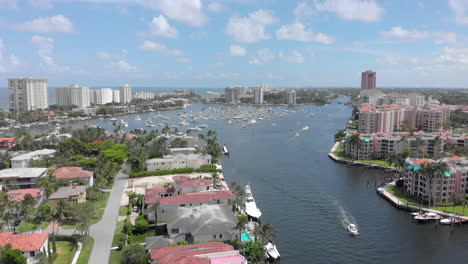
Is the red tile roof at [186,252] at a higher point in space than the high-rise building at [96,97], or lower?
lower

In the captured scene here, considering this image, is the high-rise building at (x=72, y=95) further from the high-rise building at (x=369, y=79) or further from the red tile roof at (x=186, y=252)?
the high-rise building at (x=369, y=79)

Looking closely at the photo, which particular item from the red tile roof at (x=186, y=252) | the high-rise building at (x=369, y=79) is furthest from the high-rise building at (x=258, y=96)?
the red tile roof at (x=186, y=252)

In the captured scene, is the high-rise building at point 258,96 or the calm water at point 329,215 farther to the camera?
the high-rise building at point 258,96

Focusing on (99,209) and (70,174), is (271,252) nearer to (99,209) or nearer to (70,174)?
(99,209)

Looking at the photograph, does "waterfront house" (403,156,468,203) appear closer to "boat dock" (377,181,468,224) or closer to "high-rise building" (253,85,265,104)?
"boat dock" (377,181,468,224)

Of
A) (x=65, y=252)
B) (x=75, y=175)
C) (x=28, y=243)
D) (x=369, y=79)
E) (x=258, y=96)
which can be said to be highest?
(x=369, y=79)

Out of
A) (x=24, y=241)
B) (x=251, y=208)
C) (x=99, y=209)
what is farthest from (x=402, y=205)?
(x=24, y=241)

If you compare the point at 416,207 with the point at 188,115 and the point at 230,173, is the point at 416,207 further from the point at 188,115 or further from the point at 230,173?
the point at 188,115
